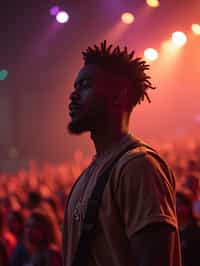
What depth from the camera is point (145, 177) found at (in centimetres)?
204

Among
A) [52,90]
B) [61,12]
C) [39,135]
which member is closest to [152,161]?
[61,12]

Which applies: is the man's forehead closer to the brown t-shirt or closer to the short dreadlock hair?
the short dreadlock hair

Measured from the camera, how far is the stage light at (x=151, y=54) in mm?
13093

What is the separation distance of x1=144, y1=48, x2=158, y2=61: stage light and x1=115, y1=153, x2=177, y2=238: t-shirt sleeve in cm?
1110

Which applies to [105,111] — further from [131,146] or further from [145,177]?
[145,177]

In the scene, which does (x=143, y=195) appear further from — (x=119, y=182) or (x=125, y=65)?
(x=125, y=65)

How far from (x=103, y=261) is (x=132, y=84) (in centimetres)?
78

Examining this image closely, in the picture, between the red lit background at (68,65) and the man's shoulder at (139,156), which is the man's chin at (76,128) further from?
the red lit background at (68,65)

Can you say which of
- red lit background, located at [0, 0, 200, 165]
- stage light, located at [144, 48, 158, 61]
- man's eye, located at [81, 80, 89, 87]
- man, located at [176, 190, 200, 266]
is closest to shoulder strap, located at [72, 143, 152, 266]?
man's eye, located at [81, 80, 89, 87]

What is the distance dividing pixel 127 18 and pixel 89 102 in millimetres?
10494

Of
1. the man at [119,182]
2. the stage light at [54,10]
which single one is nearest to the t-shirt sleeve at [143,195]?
the man at [119,182]

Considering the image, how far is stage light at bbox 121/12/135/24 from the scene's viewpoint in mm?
12470

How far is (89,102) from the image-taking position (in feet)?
7.84

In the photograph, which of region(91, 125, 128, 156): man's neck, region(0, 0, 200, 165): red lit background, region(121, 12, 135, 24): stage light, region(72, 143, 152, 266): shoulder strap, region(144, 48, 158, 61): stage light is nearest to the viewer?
region(72, 143, 152, 266): shoulder strap
